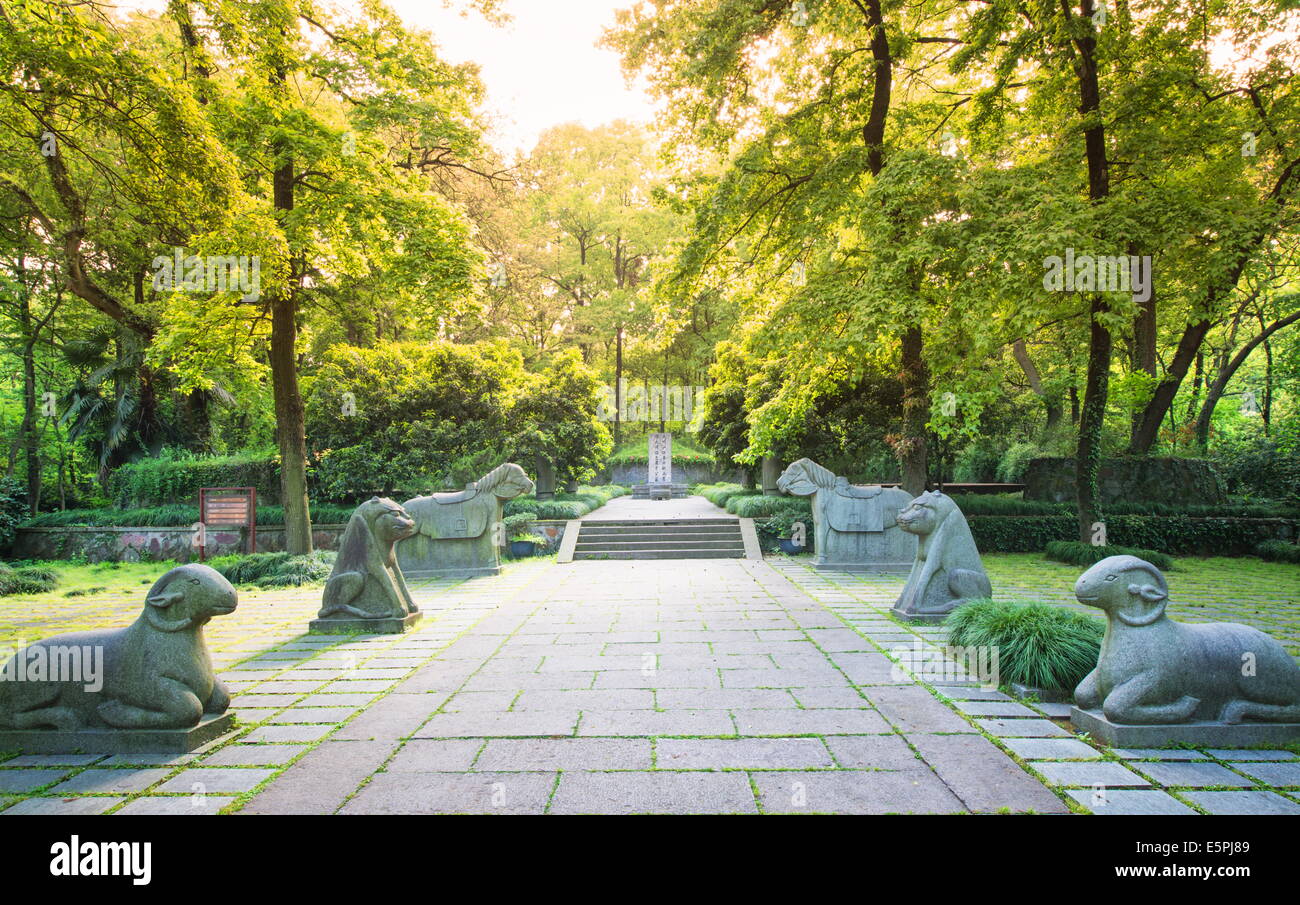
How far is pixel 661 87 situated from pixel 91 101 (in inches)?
348

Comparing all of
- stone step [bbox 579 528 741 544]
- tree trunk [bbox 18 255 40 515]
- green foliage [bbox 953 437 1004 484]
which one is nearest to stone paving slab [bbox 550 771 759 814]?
stone step [bbox 579 528 741 544]

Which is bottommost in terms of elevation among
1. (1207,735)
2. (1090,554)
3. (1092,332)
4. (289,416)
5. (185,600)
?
(1090,554)

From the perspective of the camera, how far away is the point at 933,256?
32.0ft

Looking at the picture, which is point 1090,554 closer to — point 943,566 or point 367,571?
point 943,566

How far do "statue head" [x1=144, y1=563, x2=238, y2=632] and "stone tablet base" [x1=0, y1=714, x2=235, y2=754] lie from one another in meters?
0.59

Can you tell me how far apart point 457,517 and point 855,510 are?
6781 millimetres

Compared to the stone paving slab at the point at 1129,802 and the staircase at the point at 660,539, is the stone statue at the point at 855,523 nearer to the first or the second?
the staircase at the point at 660,539

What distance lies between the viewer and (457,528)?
10.6 metres

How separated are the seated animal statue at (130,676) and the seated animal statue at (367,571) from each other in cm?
293

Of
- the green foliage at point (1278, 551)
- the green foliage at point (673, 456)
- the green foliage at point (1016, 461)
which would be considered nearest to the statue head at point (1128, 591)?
the green foliage at point (1278, 551)

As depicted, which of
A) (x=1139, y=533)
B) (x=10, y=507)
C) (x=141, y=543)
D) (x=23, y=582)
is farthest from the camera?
(x=10, y=507)

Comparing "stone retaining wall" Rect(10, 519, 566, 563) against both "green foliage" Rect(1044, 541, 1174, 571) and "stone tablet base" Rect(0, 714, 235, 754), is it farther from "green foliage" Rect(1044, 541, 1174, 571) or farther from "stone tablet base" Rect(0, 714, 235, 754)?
"green foliage" Rect(1044, 541, 1174, 571)

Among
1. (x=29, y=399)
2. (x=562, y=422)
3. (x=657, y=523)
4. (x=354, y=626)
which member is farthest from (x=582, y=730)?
(x=29, y=399)

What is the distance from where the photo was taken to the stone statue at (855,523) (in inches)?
412
